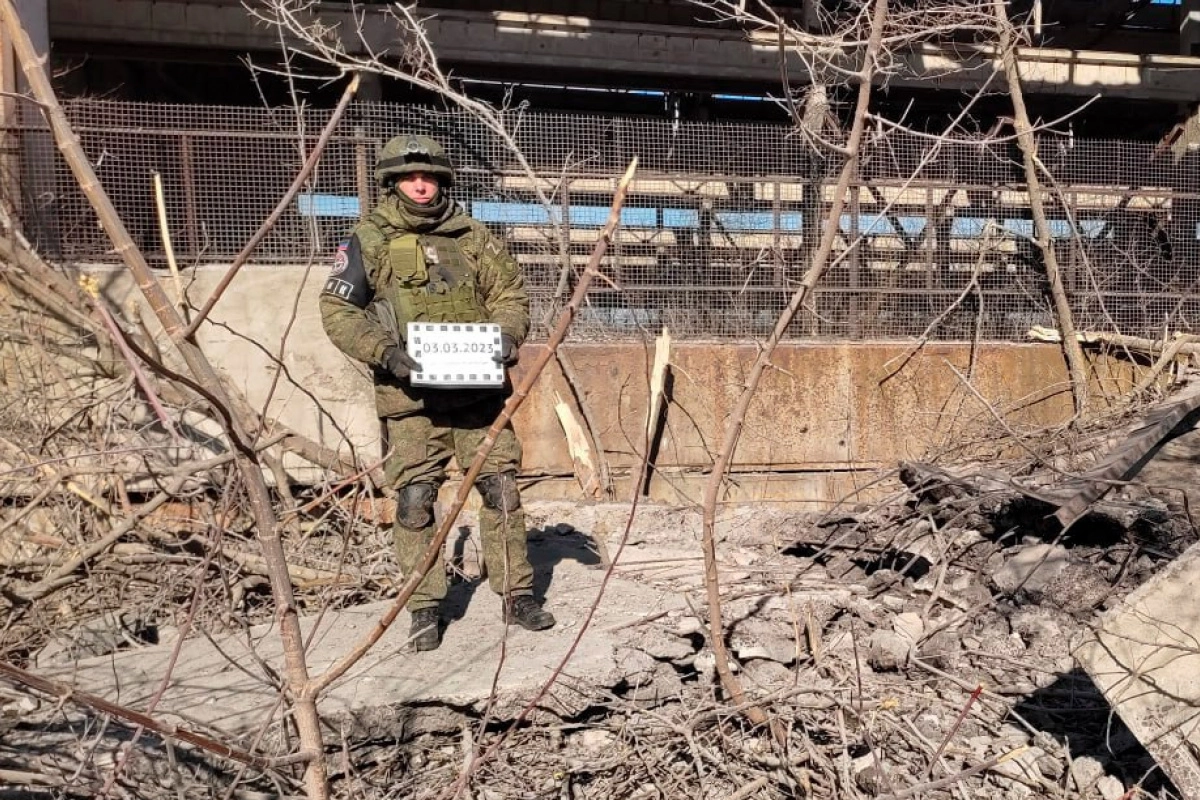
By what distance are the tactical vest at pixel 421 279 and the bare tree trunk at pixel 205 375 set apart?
7.04ft

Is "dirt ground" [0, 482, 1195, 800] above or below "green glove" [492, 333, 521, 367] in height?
below

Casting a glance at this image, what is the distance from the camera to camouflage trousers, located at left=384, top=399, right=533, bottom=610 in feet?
13.0

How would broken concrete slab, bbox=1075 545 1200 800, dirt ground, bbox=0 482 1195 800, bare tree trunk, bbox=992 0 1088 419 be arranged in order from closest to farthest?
broken concrete slab, bbox=1075 545 1200 800
dirt ground, bbox=0 482 1195 800
bare tree trunk, bbox=992 0 1088 419

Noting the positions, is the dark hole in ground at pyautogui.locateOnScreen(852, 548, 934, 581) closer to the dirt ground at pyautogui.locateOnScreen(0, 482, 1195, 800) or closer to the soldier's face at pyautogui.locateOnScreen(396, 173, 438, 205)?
the dirt ground at pyautogui.locateOnScreen(0, 482, 1195, 800)

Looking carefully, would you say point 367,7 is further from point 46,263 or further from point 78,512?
point 78,512

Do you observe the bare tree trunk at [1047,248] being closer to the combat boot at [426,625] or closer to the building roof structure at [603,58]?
the building roof structure at [603,58]

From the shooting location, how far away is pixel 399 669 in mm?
3539

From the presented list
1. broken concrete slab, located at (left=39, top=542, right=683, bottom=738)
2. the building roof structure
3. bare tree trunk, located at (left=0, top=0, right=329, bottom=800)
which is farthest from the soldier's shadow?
the building roof structure

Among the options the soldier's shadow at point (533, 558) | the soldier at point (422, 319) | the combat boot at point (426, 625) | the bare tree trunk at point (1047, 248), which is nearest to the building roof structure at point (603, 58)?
the bare tree trunk at point (1047, 248)

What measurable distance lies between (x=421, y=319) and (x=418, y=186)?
52 cm

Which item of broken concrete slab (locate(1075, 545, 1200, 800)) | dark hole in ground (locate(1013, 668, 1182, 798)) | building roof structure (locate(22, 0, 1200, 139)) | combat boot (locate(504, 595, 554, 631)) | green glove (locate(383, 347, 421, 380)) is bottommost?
dark hole in ground (locate(1013, 668, 1182, 798))

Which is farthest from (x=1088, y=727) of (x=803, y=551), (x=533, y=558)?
(x=533, y=558)

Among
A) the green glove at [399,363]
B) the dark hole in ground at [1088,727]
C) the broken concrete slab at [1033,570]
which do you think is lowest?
the dark hole in ground at [1088,727]

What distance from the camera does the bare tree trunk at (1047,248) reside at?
292 inches
